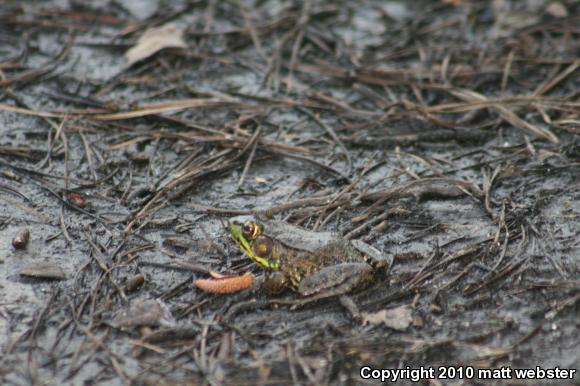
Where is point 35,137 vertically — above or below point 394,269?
above

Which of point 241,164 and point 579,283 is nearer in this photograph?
point 579,283

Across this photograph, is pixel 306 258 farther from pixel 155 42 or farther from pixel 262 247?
pixel 155 42

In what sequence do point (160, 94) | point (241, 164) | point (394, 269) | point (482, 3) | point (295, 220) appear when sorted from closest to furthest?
point (394, 269) < point (295, 220) < point (241, 164) < point (160, 94) < point (482, 3)

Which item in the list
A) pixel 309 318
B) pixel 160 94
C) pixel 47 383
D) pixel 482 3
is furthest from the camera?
pixel 482 3

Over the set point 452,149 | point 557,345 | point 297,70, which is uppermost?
point 297,70

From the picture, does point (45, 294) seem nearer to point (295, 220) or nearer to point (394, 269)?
point (295, 220)

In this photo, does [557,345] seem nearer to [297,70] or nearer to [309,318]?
[309,318]

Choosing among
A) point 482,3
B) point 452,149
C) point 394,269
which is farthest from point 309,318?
point 482,3
